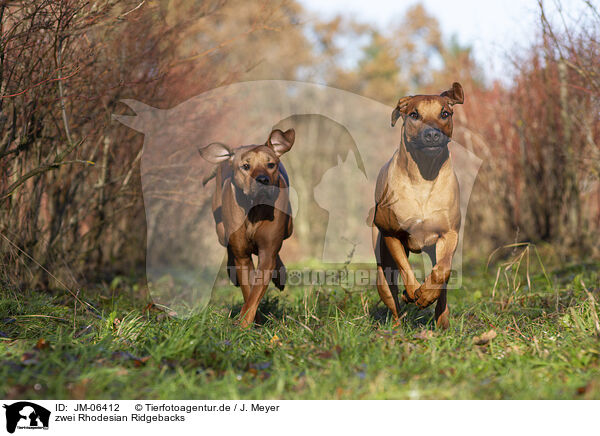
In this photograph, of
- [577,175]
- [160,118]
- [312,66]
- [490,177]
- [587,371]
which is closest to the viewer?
[587,371]

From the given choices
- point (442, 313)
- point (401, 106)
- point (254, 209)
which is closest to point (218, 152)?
point (254, 209)

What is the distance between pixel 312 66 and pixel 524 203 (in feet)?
26.3

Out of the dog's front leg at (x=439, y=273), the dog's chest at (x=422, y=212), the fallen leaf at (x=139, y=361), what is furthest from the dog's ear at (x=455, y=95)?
the fallen leaf at (x=139, y=361)

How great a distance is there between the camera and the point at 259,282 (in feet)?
14.2

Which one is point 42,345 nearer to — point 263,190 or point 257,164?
point 263,190

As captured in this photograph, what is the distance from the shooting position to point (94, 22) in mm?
4910

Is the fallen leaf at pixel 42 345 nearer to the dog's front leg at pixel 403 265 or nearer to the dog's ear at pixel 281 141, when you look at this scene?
the dog's ear at pixel 281 141

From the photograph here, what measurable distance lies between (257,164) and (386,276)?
4.87 ft

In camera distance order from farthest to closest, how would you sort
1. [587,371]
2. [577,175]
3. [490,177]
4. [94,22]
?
[490,177]
[577,175]
[94,22]
[587,371]

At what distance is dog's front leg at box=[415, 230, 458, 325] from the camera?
3.94 meters

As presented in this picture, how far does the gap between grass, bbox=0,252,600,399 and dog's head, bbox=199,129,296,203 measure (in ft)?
3.57

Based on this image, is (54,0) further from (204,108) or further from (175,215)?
(175,215)

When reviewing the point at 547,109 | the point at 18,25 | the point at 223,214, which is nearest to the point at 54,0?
the point at 18,25

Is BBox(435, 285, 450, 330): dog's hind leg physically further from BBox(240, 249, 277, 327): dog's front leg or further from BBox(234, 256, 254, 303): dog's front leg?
BBox(234, 256, 254, 303): dog's front leg
